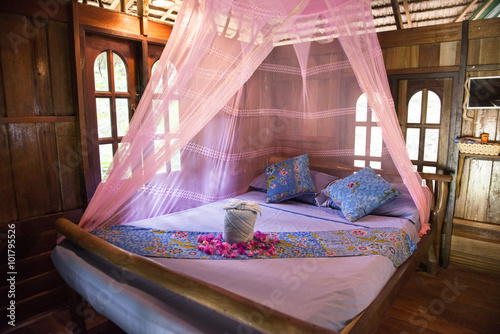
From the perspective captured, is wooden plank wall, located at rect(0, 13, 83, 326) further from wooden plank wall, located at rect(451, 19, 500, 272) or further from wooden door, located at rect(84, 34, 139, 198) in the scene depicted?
wooden plank wall, located at rect(451, 19, 500, 272)

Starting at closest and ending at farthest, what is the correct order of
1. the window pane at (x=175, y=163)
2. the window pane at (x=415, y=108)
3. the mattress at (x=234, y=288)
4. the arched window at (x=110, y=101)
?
1. the mattress at (x=234, y=288)
2. the window pane at (x=175, y=163)
3. the arched window at (x=110, y=101)
4. the window pane at (x=415, y=108)

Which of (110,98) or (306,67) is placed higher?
(306,67)

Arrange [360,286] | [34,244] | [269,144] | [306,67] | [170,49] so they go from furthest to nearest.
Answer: [269,144], [306,67], [34,244], [170,49], [360,286]

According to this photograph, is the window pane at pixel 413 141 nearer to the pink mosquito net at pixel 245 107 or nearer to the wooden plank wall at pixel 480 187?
the pink mosquito net at pixel 245 107

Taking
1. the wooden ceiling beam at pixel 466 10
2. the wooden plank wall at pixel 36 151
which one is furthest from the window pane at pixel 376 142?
the wooden plank wall at pixel 36 151

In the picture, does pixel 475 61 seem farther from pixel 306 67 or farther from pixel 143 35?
pixel 143 35

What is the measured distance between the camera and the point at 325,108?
375 centimetres

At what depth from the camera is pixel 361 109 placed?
142 inches

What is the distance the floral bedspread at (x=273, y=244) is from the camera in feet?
7.27

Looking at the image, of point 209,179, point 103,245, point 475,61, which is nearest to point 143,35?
point 209,179

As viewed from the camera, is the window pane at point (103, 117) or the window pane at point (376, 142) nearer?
the window pane at point (103, 117)

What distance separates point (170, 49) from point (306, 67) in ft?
6.14

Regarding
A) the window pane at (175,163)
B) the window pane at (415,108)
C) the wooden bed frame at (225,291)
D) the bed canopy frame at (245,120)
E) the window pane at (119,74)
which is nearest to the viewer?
the wooden bed frame at (225,291)

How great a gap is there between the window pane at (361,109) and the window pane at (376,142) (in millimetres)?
162
